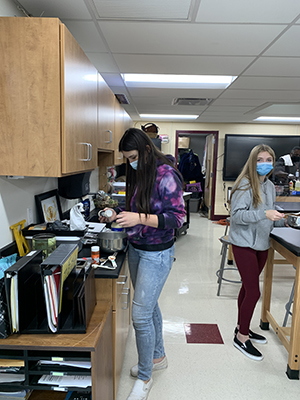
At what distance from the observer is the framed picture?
6.41 feet

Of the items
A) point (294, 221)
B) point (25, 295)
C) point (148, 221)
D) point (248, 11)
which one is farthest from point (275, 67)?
point (25, 295)

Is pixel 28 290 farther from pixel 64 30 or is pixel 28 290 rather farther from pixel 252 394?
pixel 252 394

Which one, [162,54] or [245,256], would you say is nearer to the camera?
[245,256]

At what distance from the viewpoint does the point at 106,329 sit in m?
1.36

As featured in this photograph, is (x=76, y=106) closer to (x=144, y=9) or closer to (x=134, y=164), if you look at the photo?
(x=134, y=164)

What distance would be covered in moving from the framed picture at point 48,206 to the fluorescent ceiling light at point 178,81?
1709mm

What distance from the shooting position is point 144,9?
169 cm

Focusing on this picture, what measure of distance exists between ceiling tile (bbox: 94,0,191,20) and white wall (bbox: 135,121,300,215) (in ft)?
16.4

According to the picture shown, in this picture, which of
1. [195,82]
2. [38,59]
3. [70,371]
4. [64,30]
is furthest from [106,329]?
[195,82]

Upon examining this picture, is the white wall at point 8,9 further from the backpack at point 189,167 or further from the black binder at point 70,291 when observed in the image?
the backpack at point 189,167

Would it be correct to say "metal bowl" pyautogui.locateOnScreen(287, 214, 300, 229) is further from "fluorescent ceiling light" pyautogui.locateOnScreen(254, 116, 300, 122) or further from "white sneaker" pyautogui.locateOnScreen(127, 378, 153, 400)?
"fluorescent ceiling light" pyautogui.locateOnScreen(254, 116, 300, 122)

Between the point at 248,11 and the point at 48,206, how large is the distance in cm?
179

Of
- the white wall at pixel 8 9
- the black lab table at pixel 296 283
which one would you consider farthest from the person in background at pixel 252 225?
the white wall at pixel 8 9

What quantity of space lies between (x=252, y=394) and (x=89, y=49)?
2.72 m
